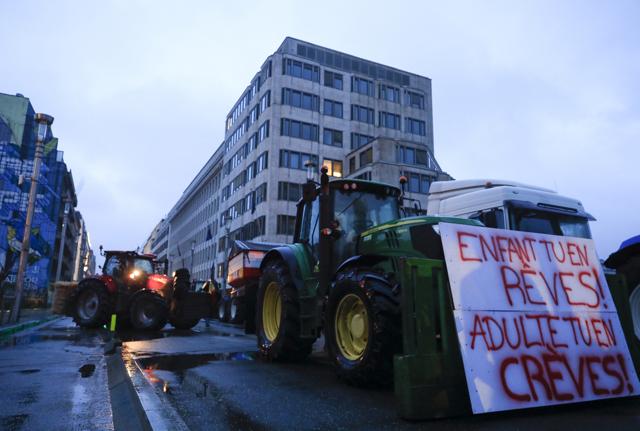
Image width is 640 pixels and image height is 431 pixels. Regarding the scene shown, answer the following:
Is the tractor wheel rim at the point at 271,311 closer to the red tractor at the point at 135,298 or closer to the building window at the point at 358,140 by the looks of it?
the red tractor at the point at 135,298

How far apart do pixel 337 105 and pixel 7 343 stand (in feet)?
152

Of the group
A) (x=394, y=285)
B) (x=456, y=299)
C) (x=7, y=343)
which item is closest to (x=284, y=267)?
(x=394, y=285)

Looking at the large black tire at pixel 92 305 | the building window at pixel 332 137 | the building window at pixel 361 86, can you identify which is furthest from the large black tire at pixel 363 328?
the building window at pixel 361 86

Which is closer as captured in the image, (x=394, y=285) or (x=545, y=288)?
(x=545, y=288)

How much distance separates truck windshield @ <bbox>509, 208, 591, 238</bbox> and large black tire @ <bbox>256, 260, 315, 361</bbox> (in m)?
5.33

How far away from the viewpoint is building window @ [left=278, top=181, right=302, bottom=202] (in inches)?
1886

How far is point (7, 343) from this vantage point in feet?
34.3

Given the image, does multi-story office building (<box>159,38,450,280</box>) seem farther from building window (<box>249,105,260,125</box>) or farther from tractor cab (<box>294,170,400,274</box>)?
tractor cab (<box>294,170,400,274</box>)

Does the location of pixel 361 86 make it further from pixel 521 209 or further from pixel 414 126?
pixel 521 209

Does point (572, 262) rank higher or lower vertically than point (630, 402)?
higher

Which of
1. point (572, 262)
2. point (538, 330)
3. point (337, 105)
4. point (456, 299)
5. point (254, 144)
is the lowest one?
point (538, 330)

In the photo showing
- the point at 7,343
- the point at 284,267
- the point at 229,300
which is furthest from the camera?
the point at 229,300

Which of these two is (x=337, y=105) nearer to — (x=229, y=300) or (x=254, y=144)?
(x=254, y=144)

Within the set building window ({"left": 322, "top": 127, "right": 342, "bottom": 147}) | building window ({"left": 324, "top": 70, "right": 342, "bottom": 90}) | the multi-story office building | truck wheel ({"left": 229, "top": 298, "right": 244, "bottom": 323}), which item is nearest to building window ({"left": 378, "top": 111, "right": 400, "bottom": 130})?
the multi-story office building
